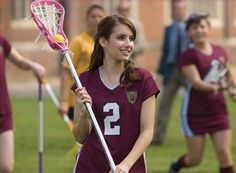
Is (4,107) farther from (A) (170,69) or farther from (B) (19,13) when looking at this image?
(B) (19,13)

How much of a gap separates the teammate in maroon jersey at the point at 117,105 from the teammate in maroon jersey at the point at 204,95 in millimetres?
3708

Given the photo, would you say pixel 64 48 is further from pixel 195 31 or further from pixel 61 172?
pixel 61 172

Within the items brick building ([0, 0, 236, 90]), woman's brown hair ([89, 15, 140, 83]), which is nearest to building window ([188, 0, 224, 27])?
brick building ([0, 0, 236, 90])

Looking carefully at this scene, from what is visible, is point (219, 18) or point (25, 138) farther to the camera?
point (219, 18)

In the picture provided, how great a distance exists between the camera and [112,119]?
7461 mm

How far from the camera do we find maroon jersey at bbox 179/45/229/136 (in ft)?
37.0

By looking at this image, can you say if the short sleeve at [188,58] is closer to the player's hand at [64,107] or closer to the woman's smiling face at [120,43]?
the player's hand at [64,107]

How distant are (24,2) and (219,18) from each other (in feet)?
25.7

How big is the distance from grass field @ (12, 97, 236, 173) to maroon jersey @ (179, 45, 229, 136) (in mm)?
1693

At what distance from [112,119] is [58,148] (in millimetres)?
8460

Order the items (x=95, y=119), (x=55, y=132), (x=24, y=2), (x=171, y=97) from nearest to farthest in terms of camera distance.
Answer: (x=95, y=119) < (x=171, y=97) < (x=55, y=132) < (x=24, y=2)

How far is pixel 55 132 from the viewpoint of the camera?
1839 cm

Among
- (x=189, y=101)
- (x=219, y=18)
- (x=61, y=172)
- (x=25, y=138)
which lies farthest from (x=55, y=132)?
(x=219, y=18)

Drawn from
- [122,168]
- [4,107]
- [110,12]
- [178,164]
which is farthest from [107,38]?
[110,12]
